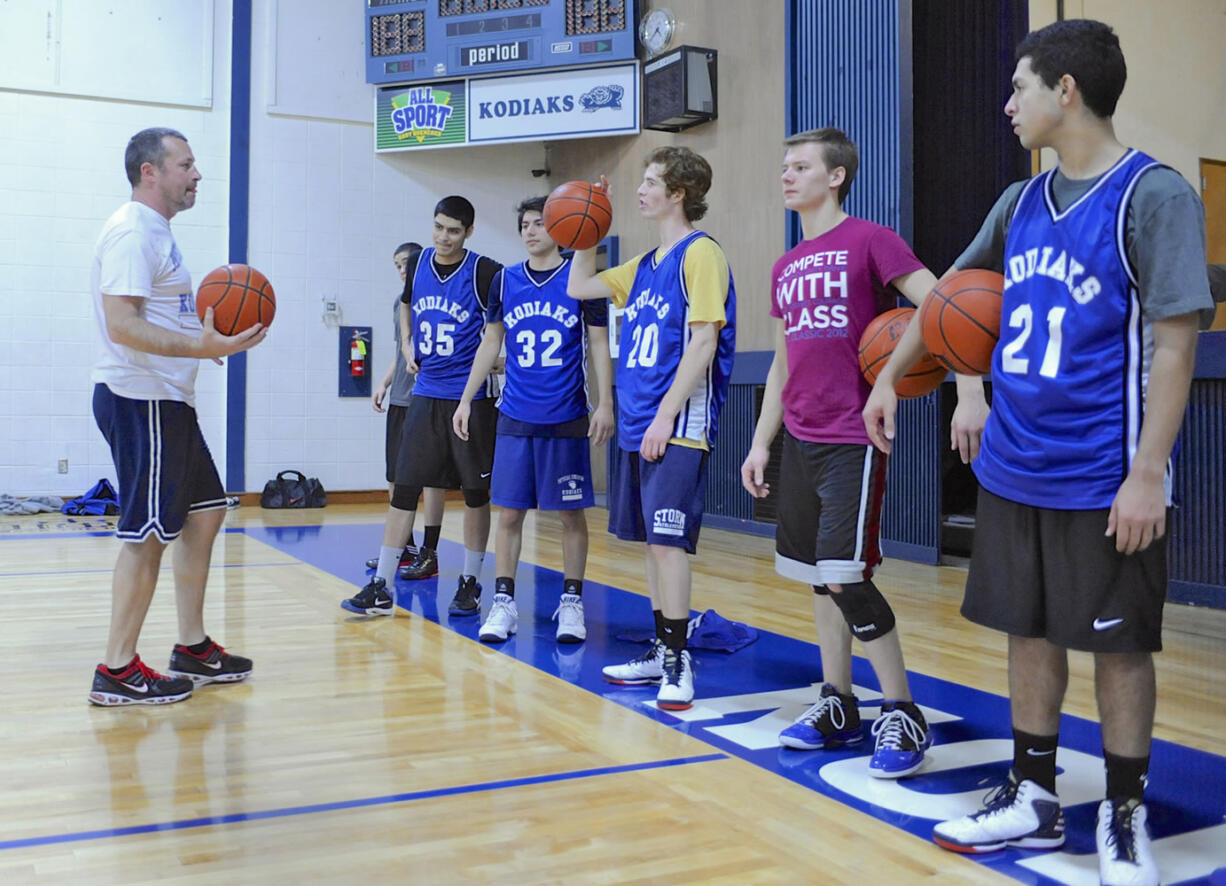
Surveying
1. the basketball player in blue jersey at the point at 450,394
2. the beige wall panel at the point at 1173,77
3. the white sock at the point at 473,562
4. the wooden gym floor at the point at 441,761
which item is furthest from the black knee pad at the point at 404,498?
the beige wall panel at the point at 1173,77

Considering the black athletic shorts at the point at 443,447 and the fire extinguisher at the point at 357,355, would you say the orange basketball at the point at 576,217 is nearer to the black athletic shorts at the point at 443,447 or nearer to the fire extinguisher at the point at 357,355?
the black athletic shorts at the point at 443,447

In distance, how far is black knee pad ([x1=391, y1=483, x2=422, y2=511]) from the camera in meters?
4.35

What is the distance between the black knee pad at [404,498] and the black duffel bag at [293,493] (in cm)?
496

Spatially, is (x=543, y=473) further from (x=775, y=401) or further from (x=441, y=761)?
(x=441, y=761)

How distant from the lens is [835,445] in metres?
2.56

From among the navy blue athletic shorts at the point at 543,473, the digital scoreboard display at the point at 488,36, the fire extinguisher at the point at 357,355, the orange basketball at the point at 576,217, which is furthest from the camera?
the fire extinguisher at the point at 357,355

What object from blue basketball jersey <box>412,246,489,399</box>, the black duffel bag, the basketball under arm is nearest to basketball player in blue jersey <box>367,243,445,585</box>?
blue basketball jersey <box>412,246,489,399</box>

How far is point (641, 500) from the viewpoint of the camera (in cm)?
329

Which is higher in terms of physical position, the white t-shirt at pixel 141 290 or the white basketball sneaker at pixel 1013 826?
the white t-shirt at pixel 141 290

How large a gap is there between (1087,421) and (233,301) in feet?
7.36

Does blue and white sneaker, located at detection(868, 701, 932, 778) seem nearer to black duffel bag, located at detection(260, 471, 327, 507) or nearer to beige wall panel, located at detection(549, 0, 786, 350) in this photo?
beige wall panel, located at detection(549, 0, 786, 350)

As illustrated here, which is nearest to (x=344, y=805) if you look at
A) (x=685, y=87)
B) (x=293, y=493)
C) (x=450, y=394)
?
(x=450, y=394)

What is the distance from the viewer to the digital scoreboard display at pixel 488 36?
8.77 m

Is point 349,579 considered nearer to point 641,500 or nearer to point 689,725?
point 641,500
